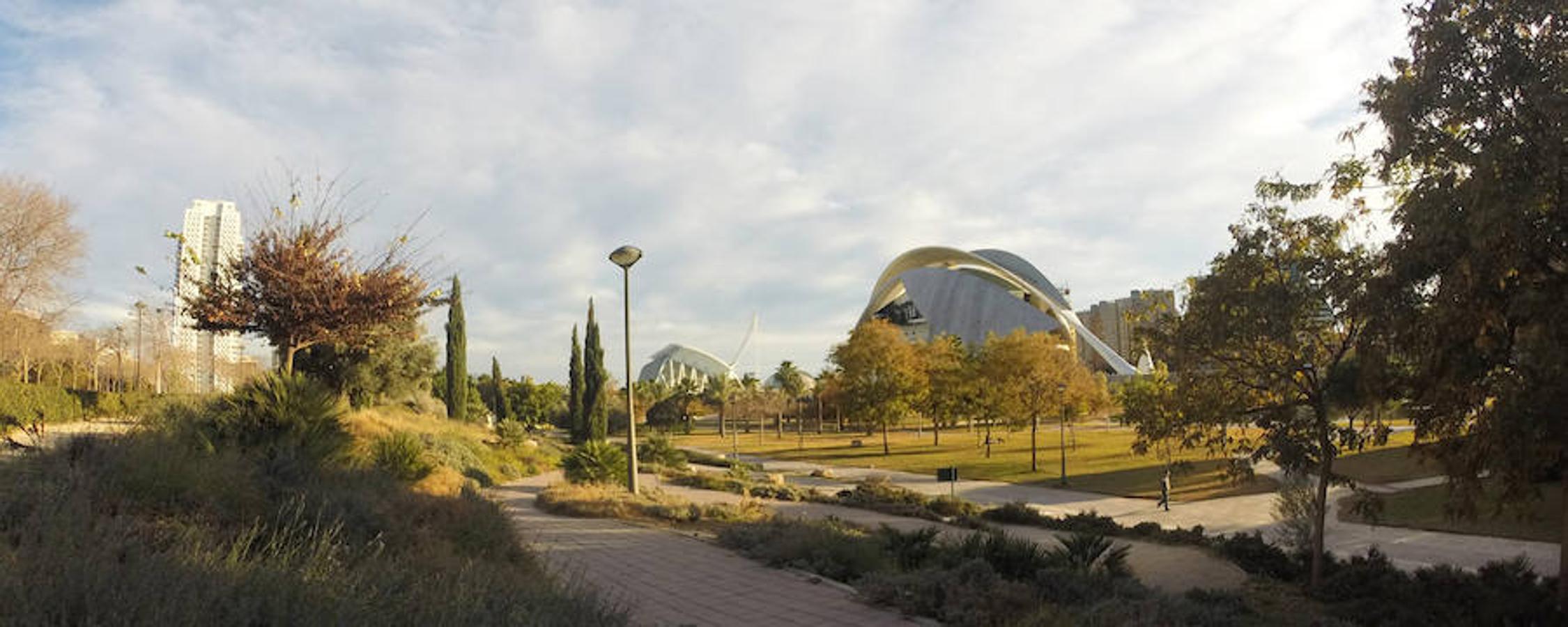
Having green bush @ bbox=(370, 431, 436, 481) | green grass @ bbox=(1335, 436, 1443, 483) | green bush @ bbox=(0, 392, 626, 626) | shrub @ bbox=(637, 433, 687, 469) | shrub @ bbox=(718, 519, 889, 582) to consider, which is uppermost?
green bush @ bbox=(0, 392, 626, 626)

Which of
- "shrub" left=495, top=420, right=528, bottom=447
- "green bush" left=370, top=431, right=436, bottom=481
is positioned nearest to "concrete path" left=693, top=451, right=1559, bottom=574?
"shrub" left=495, top=420, right=528, bottom=447

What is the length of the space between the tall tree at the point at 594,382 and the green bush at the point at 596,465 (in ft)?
98.1

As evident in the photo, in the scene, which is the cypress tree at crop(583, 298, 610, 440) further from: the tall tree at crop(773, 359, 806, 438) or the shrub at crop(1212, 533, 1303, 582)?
the shrub at crop(1212, 533, 1303, 582)

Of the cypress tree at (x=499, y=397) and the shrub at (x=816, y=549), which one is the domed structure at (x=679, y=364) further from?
the shrub at (x=816, y=549)

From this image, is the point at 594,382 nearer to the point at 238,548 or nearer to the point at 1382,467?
the point at 1382,467

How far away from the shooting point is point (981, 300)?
325 ft

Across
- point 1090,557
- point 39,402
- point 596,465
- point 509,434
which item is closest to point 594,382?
point 509,434

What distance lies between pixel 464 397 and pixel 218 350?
33233mm

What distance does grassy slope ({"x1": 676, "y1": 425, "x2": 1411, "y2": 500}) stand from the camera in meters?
29.7

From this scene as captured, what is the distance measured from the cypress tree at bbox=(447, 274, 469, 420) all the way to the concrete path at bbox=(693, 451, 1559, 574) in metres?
16.4

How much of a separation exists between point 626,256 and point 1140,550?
36.6 feet

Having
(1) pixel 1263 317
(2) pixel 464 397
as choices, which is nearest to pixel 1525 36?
(1) pixel 1263 317

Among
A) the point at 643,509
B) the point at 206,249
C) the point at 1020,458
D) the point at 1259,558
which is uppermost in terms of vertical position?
the point at 206,249

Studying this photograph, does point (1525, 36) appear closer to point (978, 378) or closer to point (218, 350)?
point (978, 378)
